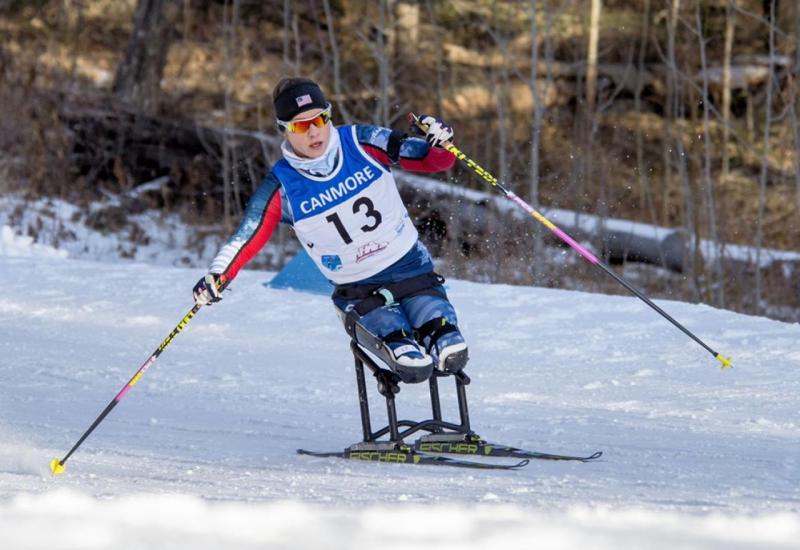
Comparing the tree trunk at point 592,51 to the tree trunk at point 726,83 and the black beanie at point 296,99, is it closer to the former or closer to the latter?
the tree trunk at point 726,83

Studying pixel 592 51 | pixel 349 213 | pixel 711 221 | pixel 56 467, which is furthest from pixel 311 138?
pixel 592 51

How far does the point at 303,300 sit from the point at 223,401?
2675 millimetres

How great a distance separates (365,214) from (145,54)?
50.6 feet

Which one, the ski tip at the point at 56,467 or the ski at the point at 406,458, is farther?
the ski at the point at 406,458

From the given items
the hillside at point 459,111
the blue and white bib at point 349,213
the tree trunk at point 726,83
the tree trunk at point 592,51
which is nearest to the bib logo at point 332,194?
the blue and white bib at point 349,213

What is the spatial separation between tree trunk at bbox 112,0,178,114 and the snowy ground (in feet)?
29.5

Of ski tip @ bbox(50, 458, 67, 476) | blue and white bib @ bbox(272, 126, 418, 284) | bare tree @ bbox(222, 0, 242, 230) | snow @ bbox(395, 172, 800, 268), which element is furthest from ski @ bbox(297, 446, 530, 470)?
bare tree @ bbox(222, 0, 242, 230)

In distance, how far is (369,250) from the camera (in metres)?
5.63

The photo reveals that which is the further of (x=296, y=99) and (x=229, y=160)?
(x=229, y=160)

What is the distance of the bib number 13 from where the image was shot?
5.55m

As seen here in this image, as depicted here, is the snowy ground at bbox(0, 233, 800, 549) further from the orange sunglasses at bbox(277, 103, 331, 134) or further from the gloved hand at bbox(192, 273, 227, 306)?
the orange sunglasses at bbox(277, 103, 331, 134)

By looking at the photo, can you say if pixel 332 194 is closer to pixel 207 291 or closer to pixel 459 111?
pixel 207 291

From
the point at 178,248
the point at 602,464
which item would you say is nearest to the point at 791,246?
the point at 178,248

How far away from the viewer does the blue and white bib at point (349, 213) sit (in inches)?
218
